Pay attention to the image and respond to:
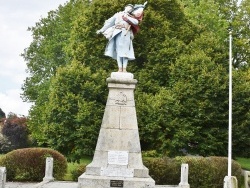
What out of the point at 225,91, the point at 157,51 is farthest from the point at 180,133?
the point at 157,51

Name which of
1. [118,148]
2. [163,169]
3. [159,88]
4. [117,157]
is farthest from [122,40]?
[159,88]

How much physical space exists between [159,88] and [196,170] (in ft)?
23.6

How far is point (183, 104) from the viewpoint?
27.1 meters

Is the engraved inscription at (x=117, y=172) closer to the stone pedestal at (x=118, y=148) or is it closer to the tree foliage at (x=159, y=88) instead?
the stone pedestal at (x=118, y=148)

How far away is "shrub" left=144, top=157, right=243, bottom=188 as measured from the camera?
22391 mm

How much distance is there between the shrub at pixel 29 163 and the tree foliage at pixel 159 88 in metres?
3.24

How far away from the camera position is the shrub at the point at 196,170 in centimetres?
2239

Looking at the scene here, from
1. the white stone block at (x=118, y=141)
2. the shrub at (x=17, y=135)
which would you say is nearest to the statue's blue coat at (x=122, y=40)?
the white stone block at (x=118, y=141)

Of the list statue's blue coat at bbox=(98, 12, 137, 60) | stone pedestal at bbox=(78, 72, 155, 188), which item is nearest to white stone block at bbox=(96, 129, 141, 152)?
stone pedestal at bbox=(78, 72, 155, 188)

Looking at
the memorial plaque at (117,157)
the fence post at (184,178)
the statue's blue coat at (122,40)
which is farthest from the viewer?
the fence post at (184,178)

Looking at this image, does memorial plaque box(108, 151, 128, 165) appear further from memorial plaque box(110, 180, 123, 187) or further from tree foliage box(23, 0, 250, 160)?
tree foliage box(23, 0, 250, 160)

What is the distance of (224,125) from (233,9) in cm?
1471

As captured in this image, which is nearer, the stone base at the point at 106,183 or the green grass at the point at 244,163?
the stone base at the point at 106,183

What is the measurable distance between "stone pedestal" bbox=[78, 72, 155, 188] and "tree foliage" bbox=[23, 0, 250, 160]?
10190mm
